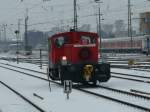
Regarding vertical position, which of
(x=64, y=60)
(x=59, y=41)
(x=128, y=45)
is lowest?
(x=128, y=45)

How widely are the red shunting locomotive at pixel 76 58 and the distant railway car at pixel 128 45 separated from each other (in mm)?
42713

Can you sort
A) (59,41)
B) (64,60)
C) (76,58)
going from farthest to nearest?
(59,41), (76,58), (64,60)

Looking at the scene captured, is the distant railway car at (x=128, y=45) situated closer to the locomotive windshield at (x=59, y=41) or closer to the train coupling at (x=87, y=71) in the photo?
the locomotive windshield at (x=59, y=41)

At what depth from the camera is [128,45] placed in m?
77.5

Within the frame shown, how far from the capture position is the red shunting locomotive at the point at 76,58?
20297mm

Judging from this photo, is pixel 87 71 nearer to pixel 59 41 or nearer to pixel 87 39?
pixel 87 39

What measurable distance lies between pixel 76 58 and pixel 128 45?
57.3 m

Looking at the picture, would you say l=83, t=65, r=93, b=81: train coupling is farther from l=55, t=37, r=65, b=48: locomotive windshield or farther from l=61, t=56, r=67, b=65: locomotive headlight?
l=55, t=37, r=65, b=48: locomotive windshield

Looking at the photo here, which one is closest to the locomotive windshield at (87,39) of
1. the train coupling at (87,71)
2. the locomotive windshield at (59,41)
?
the locomotive windshield at (59,41)

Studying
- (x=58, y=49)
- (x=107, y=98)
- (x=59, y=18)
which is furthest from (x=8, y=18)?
(x=107, y=98)

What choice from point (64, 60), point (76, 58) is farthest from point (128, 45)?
point (64, 60)

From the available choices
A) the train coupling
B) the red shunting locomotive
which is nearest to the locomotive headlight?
the red shunting locomotive

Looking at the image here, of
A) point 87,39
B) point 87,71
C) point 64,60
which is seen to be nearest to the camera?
point 64,60

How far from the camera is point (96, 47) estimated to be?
2131cm
